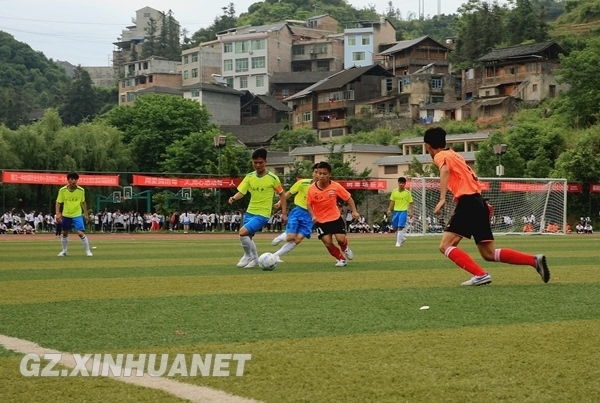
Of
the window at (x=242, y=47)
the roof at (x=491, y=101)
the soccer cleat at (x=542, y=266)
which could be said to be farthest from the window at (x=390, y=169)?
the soccer cleat at (x=542, y=266)

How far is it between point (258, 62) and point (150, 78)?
1852cm

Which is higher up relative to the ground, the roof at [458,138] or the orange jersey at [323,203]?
the roof at [458,138]

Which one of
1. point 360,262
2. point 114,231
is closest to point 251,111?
point 114,231

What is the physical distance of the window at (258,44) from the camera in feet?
453

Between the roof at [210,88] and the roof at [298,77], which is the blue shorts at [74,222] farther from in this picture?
the roof at [298,77]

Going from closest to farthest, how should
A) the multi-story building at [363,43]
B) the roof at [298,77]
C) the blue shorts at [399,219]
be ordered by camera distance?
the blue shorts at [399,219]
the roof at [298,77]
the multi-story building at [363,43]

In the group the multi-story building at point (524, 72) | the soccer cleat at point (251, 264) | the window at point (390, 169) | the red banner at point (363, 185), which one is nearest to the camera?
the soccer cleat at point (251, 264)

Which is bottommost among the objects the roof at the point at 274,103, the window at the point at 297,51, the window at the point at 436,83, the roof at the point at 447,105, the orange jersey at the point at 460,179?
the orange jersey at the point at 460,179

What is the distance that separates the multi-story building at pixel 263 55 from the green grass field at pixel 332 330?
124 meters

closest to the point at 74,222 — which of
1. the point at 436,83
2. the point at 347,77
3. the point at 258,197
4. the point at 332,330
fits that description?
the point at 258,197

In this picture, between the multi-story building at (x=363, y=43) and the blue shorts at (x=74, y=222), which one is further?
the multi-story building at (x=363, y=43)

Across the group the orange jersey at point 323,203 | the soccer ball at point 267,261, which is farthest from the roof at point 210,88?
the soccer ball at point 267,261

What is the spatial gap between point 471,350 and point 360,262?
1249 centimetres

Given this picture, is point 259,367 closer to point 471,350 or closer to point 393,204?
point 471,350
